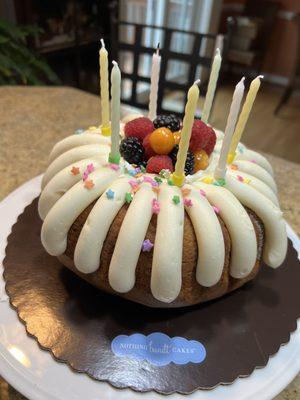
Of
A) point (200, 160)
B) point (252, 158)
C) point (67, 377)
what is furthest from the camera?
point (252, 158)

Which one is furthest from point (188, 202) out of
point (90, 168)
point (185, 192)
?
point (90, 168)

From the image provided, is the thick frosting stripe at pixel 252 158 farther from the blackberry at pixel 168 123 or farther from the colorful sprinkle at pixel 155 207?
the colorful sprinkle at pixel 155 207

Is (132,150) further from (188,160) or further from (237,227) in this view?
(237,227)

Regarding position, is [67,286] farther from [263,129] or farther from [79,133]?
[263,129]

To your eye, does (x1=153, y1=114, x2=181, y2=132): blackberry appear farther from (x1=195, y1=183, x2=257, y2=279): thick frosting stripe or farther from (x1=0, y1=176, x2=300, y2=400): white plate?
(x1=0, y1=176, x2=300, y2=400): white plate

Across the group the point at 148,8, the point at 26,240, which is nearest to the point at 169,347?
the point at 26,240

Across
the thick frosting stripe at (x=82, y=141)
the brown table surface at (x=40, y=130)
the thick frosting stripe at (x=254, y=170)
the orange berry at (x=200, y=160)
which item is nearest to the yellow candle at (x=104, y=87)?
the thick frosting stripe at (x=82, y=141)

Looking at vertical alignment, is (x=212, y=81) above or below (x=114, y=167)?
above
